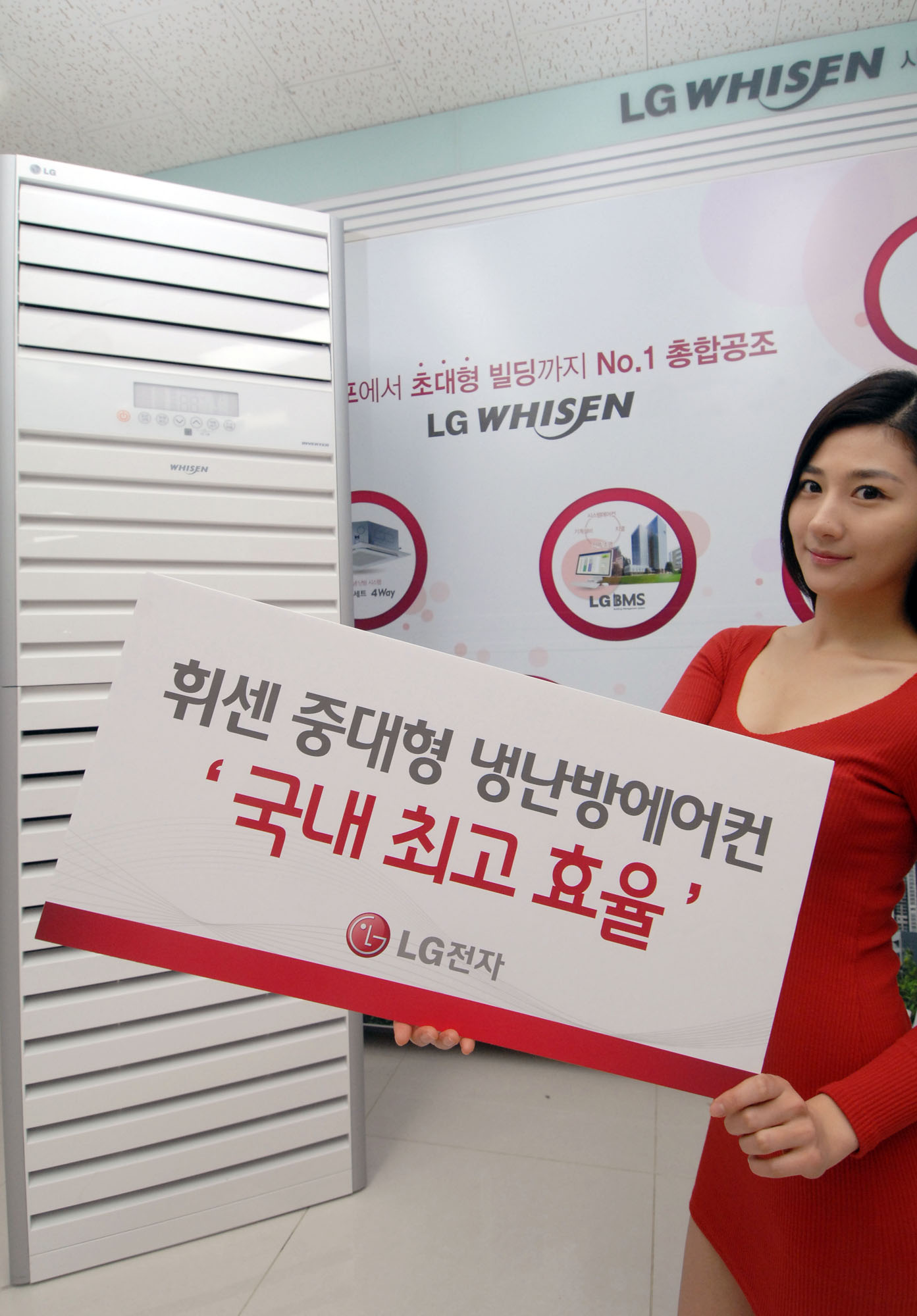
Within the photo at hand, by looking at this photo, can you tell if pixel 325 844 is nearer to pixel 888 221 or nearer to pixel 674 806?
pixel 674 806

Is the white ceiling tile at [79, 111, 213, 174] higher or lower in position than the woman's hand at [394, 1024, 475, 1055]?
higher

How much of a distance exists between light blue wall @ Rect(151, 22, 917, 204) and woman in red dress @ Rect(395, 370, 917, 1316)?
1.68m

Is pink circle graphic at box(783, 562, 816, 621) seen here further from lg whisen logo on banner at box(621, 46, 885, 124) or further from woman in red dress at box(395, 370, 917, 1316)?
lg whisen logo on banner at box(621, 46, 885, 124)

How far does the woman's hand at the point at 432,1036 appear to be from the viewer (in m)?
0.72

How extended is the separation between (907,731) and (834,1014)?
0.32 meters

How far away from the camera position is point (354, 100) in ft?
7.16

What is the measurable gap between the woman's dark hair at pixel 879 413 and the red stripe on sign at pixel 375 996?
24.1 inches

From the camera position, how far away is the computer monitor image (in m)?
2.14

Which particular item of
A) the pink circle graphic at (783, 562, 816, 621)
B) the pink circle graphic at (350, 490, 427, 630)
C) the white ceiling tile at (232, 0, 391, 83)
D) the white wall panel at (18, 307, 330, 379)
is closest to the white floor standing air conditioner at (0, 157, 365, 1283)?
the white wall panel at (18, 307, 330, 379)

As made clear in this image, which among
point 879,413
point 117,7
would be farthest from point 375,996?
point 117,7

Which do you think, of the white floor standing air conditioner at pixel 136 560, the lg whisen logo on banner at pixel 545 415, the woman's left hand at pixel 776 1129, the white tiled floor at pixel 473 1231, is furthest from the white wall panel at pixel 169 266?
the white tiled floor at pixel 473 1231

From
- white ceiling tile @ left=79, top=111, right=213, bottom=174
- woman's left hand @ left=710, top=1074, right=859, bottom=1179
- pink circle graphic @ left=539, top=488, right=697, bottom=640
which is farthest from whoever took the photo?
white ceiling tile @ left=79, top=111, right=213, bottom=174

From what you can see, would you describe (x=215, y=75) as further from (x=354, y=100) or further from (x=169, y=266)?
(x=169, y=266)

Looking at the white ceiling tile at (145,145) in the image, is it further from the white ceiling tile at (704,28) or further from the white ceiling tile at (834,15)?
the white ceiling tile at (834,15)
